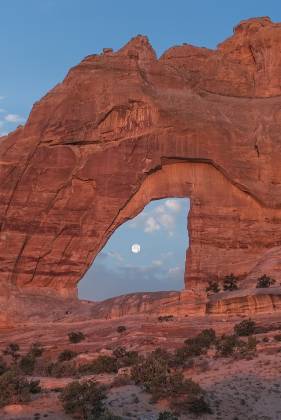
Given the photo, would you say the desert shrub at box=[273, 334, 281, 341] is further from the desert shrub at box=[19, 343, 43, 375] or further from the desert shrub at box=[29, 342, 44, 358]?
the desert shrub at box=[29, 342, 44, 358]

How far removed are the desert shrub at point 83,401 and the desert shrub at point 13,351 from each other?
1521 centimetres

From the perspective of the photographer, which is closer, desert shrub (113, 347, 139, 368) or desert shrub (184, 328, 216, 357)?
desert shrub (113, 347, 139, 368)

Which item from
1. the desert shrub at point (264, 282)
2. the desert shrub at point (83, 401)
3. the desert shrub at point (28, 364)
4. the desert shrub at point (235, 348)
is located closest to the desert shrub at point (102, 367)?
the desert shrub at point (235, 348)

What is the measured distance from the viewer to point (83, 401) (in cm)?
1426

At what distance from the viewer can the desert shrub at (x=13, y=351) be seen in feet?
99.9

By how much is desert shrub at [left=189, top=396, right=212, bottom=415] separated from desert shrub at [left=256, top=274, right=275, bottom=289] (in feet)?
76.9

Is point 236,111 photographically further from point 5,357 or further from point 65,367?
point 65,367

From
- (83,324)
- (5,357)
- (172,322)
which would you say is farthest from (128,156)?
(5,357)

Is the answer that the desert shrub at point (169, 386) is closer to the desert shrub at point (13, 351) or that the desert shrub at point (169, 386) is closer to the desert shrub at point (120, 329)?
the desert shrub at point (13, 351)

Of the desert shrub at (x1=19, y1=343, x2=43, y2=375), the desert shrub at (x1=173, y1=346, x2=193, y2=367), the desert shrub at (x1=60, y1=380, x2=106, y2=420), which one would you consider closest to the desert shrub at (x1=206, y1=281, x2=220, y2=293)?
the desert shrub at (x1=19, y1=343, x2=43, y2=375)

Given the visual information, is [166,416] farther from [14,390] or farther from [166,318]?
[166,318]

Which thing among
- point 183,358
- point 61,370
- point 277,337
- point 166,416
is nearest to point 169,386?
point 166,416

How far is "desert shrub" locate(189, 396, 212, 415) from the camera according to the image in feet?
48.5

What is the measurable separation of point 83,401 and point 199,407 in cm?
268
